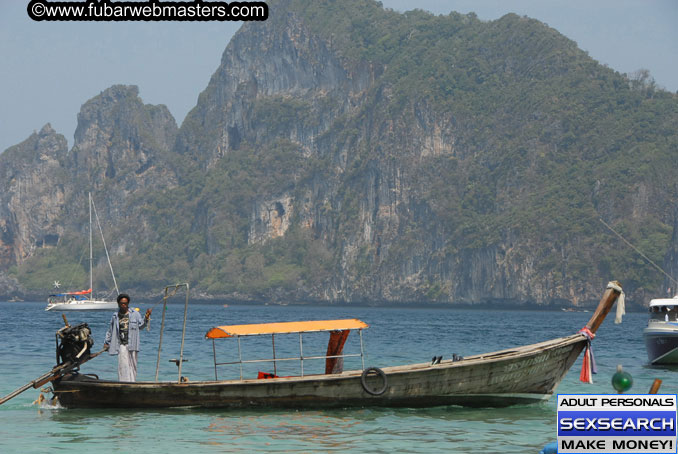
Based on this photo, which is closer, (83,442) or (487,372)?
(83,442)

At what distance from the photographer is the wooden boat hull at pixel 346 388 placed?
19547 mm

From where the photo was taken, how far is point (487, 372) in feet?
65.2

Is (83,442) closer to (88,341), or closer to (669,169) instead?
(88,341)

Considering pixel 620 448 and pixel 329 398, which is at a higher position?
pixel 620 448

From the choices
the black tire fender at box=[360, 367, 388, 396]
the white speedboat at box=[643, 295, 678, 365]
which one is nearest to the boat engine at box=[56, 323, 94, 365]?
the black tire fender at box=[360, 367, 388, 396]

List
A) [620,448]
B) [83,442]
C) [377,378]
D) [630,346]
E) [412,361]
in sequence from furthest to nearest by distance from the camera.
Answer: [630,346] → [412,361] → [377,378] → [83,442] → [620,448]

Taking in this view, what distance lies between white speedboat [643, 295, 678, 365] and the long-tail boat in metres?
14.7

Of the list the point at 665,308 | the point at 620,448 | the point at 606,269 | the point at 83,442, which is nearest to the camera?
the point at 620,448

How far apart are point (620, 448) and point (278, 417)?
13443 mm

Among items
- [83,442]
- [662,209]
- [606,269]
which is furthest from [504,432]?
[662,209]

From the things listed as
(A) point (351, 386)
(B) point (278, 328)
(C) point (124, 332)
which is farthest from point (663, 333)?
(C) point (124, 332)

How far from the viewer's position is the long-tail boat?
19.5m

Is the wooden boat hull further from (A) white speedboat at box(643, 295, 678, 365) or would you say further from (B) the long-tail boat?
(A) white speedboat at box(643, 295, 678, 365)

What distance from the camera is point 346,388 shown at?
64.6ft
